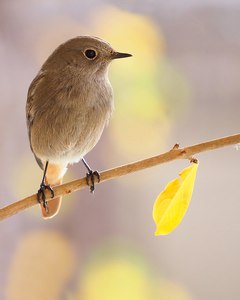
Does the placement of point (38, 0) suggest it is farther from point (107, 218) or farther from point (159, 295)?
point (159, 295)

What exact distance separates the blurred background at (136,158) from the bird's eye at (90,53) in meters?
0.70

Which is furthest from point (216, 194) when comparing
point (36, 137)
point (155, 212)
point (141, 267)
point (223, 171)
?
point (155, 212)

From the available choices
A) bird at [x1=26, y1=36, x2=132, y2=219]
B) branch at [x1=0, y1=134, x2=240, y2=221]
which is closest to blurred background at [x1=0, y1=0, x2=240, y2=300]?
bird at [x1=26, y1=36, x2=132, y2=219]

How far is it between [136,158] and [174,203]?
1.10 m

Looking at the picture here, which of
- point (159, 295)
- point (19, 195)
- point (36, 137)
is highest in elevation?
point (19, 195)

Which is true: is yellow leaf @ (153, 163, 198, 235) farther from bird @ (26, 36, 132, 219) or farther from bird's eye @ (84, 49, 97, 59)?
bird's eye @ (84, 49, 97, 59)

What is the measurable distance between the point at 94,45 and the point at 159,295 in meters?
1.03

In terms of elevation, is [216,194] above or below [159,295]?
above

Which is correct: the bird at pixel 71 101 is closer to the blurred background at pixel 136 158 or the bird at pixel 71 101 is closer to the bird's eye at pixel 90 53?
the bird's eye at pixel 90 53

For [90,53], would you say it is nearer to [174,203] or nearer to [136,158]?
[174,203]

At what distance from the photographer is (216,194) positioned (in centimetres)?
175

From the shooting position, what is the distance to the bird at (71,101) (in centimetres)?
104

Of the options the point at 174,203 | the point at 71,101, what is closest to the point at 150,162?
the point at 174,203

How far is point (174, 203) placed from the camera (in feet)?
2.28
